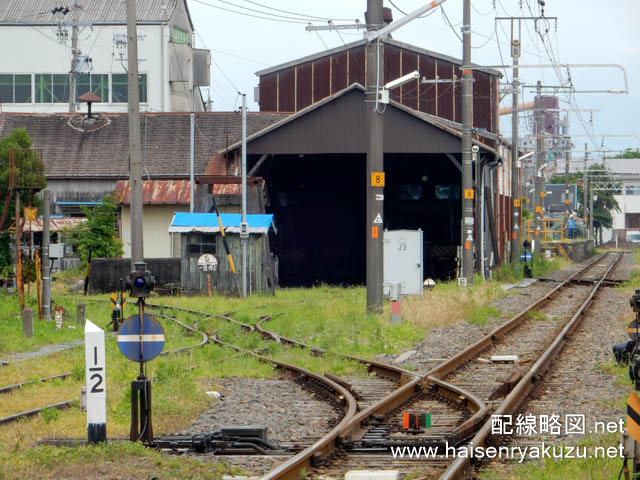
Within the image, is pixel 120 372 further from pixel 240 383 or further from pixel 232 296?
pixel 232 296

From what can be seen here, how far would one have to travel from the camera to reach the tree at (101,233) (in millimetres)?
38906

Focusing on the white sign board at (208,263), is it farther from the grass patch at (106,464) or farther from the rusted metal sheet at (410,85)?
the grass patch at (106,464)

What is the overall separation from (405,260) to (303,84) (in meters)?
23.1

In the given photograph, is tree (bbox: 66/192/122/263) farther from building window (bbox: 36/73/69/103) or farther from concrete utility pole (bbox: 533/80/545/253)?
building window (bbox: 36/73/69/103)

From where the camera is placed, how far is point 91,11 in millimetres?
64812

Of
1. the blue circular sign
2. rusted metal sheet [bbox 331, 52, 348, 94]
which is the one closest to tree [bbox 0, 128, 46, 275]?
the blue circular sign

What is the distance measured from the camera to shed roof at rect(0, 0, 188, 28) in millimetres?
63562

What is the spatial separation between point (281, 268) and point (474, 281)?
13266mm

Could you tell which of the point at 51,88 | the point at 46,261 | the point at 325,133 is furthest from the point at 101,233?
the point at 51,88

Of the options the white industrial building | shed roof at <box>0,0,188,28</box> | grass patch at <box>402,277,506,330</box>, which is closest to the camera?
grass patch at <box>402,277,506,330</box>

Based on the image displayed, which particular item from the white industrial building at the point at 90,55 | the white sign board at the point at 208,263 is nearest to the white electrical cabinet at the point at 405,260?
the white sign board at the point at 208,263

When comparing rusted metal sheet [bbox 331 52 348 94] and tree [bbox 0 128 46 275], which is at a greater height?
rusted metal sheet [bbox 331 52 348 94]

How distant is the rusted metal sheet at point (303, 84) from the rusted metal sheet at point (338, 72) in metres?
1.19

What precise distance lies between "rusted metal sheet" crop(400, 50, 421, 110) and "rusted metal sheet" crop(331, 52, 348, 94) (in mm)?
2912
